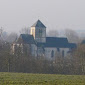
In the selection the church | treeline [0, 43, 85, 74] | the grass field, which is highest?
the church

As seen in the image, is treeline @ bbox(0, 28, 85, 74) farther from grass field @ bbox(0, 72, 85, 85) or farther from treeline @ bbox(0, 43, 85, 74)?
grass field @ bbox(0, 72, 85, 85)

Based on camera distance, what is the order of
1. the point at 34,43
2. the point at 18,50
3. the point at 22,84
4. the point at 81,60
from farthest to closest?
1. the point at 34,43
2. the point at 18,50
3. the point at 81,60
4. the point at 22,84

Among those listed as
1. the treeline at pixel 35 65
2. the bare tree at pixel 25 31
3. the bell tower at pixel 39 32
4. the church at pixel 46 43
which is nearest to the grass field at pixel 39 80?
the treeline at pixel 35 65

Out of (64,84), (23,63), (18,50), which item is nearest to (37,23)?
(18,50)

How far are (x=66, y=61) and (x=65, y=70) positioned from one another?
164 inches

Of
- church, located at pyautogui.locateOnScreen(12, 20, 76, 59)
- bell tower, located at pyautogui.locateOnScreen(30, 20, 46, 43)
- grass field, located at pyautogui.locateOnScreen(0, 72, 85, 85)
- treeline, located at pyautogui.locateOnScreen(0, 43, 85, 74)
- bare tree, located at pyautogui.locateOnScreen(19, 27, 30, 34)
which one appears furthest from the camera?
bare tree, located at pyautogui.locateOnScreen(19, 27, 30, 34)

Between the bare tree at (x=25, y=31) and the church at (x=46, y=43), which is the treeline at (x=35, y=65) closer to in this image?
the church at (x=46, y=43)

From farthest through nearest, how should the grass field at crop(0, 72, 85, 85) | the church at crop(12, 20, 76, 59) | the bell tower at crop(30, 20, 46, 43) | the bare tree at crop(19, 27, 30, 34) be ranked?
the bare tree at crop(19, 27, 30, 34) < the bell tower at crop(30, 20, 46, 43) < the church at crop(12, 20, 76, 59) < the grass field at crop(0, 72, 85, 85)

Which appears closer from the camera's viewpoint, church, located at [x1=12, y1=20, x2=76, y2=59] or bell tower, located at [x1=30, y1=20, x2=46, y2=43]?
church, located at [x1=12, y1=20, x2=76, y2=59]

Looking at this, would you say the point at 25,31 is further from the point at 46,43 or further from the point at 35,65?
the point at 35,65

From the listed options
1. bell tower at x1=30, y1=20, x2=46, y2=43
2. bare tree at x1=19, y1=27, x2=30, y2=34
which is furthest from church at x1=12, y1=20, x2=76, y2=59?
bare tree at x1=19, y1=27, x2=30, y2=34

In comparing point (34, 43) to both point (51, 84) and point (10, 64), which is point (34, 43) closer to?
point (10, 64)

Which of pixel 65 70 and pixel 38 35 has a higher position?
pixel 38 35

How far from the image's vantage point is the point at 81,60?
5503 centimetres
